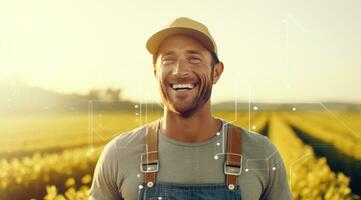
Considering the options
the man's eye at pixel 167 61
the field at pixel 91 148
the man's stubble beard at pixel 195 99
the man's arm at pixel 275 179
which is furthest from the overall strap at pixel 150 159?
the field at pixel 91 148

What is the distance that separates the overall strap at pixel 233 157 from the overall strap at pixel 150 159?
0.66ft

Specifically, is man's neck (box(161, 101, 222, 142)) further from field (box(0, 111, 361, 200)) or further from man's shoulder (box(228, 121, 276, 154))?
field (box(0, 111, 361, 200))

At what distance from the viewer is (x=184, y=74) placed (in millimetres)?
1329

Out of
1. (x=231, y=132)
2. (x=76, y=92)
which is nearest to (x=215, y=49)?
(x=231, y=132)

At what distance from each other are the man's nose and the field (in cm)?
62

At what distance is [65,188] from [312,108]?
1104 millimetres

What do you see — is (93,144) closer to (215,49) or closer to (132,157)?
(132,157)

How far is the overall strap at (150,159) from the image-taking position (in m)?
1.35

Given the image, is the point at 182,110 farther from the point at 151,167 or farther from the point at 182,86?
the point at 151,167

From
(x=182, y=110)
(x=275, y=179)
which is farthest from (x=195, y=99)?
(x=275, y=179)

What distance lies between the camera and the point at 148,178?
1.35 meters

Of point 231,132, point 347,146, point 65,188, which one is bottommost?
point 65,188

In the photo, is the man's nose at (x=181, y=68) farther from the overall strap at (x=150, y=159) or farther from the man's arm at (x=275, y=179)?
the man's arm at (x=275, y=179)

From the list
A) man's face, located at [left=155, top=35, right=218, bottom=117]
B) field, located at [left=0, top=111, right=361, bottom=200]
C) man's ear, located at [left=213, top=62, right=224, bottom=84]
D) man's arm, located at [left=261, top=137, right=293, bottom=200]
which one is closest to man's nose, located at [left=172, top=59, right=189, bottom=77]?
man's face, located at [left=155, top=35, right=218, bottom=117]
